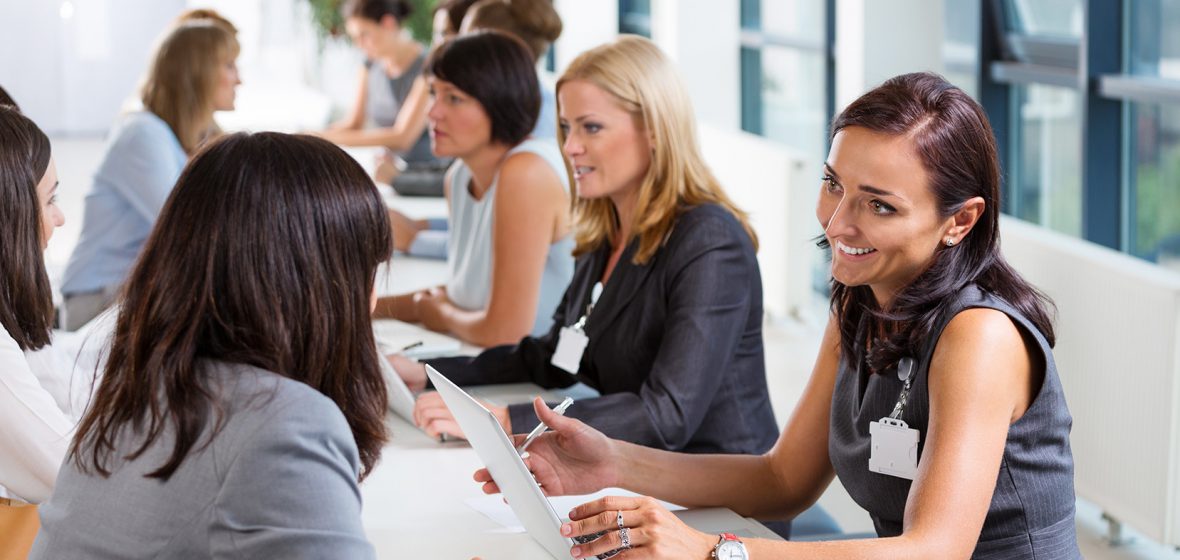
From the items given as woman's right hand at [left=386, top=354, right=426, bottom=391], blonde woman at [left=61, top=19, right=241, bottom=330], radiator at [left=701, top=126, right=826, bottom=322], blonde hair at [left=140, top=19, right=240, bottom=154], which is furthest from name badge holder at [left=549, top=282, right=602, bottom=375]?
radiator at [left=701, top=126, right=826, bottom=322]

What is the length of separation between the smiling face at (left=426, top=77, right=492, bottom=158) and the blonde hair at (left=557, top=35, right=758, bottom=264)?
27.2 inches

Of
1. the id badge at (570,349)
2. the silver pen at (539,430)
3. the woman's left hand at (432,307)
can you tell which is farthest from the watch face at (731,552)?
the woman's left hand at (432,307)

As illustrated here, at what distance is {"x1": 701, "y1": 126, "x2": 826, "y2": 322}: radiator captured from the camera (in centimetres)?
550

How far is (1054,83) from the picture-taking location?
4.19 metres

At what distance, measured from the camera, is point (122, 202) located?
3777mm

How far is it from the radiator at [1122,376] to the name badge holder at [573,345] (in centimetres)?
108

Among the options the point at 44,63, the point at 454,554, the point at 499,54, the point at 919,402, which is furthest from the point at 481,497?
the point at 44,63

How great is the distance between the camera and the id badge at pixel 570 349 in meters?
2.41

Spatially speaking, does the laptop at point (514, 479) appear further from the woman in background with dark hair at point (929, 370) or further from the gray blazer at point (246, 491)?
the gray blazer at point (246, 491)

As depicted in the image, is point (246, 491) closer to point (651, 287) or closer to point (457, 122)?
point (651, 287)

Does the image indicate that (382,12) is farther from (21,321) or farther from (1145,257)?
(21,321)

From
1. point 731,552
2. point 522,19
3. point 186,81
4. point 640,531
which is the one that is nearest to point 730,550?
point 731,552

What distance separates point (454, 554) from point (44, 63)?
5.14 metres

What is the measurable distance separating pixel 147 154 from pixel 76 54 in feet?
9.06
